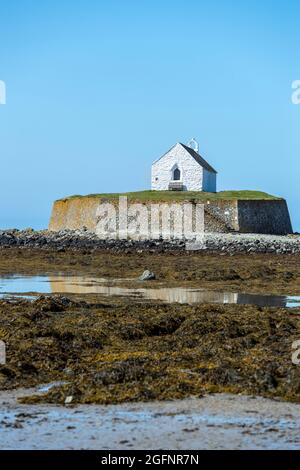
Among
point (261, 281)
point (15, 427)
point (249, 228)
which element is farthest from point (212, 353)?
point (249, 228)

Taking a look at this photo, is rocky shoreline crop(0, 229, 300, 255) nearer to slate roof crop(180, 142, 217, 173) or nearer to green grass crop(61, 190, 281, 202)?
green grass crop(61, 190, 281, 202)

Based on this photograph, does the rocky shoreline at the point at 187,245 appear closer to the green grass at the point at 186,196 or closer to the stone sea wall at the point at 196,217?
the stone sea wall at the point at 196,217

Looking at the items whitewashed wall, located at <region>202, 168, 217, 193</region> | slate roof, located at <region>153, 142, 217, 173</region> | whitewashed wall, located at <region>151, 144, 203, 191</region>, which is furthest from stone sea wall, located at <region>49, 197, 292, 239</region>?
slate roof, located at <region>153, 142, 217, 173</region>

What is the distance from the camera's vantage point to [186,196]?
5219cm

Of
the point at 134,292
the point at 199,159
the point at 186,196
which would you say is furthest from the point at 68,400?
the point at 199,159

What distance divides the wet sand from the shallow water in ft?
27.2

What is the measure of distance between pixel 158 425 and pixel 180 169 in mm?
50525

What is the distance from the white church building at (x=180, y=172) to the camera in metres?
56.9

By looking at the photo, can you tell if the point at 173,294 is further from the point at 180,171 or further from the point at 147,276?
the point at 180,171

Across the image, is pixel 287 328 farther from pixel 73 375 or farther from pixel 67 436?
pixel 67 436

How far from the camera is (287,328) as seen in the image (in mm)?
11922

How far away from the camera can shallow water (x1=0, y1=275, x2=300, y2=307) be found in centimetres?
1672

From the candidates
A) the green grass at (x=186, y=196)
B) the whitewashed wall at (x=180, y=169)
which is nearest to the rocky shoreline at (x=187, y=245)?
the green grass at (x=186, y=196)

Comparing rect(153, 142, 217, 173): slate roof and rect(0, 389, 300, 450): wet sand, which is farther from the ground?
rect(153, 142, 217, 173): slate roof
